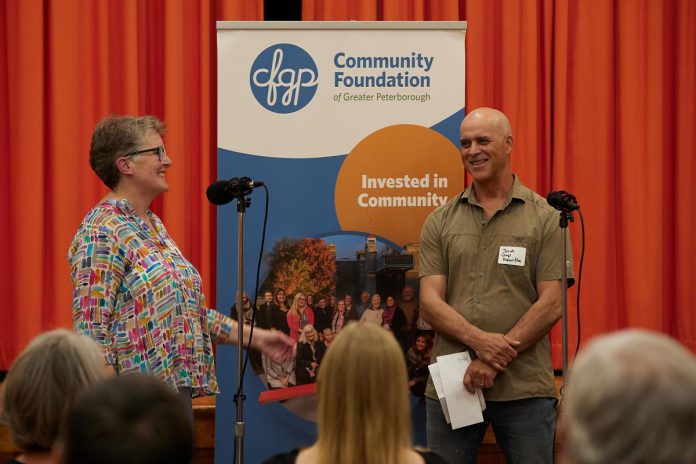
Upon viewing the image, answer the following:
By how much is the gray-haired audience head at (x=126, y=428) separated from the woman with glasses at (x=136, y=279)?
1.73m

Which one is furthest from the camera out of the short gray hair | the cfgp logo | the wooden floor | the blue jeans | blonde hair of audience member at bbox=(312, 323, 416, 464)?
the wooden floor

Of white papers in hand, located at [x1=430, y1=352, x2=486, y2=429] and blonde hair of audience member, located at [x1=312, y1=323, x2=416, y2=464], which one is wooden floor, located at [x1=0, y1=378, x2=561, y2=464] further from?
blonde hair of audience member, located at [x1=312, y1=323, x2=416, y2=464]

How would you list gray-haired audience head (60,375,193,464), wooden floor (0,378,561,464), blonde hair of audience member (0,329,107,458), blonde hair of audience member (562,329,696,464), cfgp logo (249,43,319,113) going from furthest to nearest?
wooden floor (0,378,561,464)
cfgp logo (249,43,319,113)
blonde hair of audience member (0,329,107,458)
gray-haired audience head (60,375,193,464)
blonde hair of audience member (562,329,696,464)

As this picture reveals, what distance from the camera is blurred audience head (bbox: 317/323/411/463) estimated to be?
1930 millimetres

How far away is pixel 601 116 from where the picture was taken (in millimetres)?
5039

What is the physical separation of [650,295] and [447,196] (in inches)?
63.7

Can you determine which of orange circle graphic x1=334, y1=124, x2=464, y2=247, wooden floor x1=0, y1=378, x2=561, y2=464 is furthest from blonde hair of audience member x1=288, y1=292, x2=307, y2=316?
wooden floor x1=0, y1=378, x2=561, y2=464

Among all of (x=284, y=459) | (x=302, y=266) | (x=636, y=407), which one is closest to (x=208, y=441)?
(x=302, y=266)

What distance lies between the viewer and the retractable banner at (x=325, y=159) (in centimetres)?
412

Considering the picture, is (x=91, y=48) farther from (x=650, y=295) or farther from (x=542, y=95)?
(x=650, y=295)

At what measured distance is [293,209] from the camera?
13.6ft

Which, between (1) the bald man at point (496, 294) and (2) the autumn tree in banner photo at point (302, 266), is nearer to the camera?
(1) the bald man at point (496, 294)

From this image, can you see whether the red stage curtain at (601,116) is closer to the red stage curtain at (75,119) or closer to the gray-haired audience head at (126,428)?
the red stage curtain at (75,119)

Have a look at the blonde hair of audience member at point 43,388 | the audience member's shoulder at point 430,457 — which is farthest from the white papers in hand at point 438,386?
the blonde hair of audience member at point 43,388
